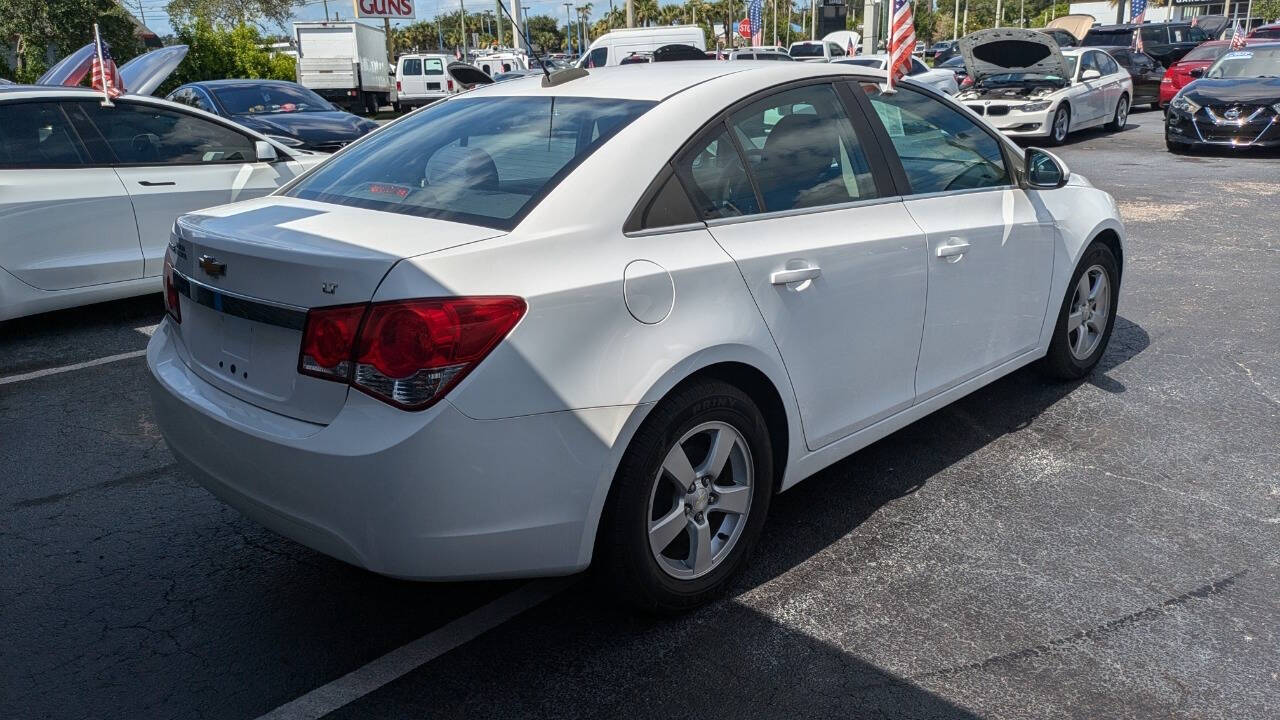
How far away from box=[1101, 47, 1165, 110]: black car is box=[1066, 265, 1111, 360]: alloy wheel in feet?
64.6

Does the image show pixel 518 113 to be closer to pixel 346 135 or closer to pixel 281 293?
pixel 281 293

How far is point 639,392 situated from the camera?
2762 millimetres

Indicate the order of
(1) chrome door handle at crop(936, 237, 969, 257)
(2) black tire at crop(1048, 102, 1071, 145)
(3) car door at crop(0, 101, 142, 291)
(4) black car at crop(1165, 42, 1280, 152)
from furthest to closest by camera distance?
(2) black tire at crop(1048, 102, 1071, 145), (4) black car at crop(1165, 42, 1280, 152), (3) car door at crop(0, 101, 142, 291), (1) chrome door handle at crop(936, 237, 969, 257)

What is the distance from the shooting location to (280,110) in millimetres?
13172

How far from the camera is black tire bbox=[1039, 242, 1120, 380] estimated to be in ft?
16.0

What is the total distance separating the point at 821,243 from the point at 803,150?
1.25 ft

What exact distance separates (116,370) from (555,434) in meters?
4.07

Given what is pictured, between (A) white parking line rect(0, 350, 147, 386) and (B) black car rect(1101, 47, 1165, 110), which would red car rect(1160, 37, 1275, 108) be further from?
(A) white parking line rect(0, 350, 147, 386)

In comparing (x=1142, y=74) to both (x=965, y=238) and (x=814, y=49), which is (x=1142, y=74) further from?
(x=965, y=238)

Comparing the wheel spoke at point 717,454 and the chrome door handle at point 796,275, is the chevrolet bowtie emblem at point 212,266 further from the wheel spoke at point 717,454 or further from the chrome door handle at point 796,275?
the chrome door handle at point 796,275

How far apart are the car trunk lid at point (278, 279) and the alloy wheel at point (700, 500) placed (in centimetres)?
86

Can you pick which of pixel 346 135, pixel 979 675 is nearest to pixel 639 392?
pixel 979 675

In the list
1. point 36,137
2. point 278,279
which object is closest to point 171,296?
point 278,279

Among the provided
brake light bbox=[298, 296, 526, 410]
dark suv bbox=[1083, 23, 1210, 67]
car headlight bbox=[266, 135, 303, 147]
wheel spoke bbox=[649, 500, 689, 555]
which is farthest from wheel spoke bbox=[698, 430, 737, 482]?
dark suv bbox=[1083, 23, 1210, 67]
